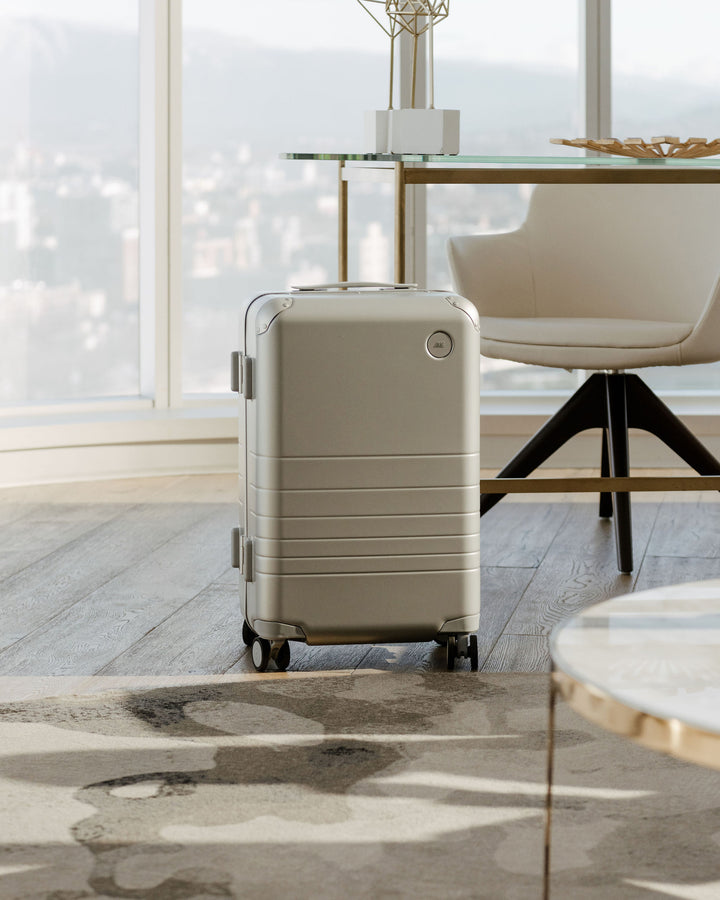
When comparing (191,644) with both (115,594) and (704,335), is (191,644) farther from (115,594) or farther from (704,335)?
(704,335)

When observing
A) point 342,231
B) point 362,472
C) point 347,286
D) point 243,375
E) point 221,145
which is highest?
point 221,145

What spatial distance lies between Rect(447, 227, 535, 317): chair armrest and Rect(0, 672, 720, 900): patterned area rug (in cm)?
117

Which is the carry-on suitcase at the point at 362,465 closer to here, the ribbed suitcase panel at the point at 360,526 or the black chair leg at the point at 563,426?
the ribbed suitcase panel at the point at 360,526

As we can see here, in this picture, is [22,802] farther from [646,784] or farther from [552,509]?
[552,509]

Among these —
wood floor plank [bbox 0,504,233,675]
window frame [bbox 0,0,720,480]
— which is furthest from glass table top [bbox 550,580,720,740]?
window frame [bbox 0,0,720,480]

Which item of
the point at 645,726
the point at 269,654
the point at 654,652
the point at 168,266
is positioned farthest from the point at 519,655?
the point at 168,266

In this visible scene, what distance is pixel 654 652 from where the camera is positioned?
1.06 m

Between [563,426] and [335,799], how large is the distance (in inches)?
55.9

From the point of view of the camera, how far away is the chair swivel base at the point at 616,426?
269 centimetres

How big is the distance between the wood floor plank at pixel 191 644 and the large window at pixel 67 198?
153 cm

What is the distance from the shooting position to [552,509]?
3.27m

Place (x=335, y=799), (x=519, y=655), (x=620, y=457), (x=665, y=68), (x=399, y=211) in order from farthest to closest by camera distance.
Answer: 1. (x=665, y=68)
2. (x=620, y=457)
3. (x=399, y=211)
4. (x=519, y=655)
5. (x=335, y=799)

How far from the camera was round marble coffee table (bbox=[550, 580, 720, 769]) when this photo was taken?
90 cm

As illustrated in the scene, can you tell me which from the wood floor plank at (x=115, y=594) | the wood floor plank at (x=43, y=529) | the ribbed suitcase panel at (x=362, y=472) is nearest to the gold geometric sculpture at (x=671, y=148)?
the ribbed suitcase panel at (x=362, y=472)
